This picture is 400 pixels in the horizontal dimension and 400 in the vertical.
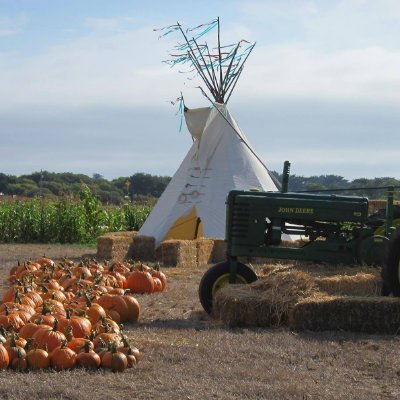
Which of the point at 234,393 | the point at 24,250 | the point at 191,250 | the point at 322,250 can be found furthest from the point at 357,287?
the point at 24,250

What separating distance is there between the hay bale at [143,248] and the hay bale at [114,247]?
0.31 ft

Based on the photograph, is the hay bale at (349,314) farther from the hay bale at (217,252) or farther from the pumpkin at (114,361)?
the hay bale at (217,252)

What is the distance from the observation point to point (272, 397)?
5.33 metres

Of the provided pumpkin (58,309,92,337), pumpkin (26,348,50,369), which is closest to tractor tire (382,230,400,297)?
pumpkin (58,309,92,337)

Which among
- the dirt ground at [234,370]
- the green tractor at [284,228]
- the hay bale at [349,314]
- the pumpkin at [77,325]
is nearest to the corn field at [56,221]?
the green tractor at [284,228]

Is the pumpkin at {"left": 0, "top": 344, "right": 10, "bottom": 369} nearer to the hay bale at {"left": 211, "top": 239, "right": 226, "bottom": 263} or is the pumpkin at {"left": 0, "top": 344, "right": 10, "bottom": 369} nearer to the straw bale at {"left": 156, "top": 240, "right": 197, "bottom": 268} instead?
the straw bale at {"left": 156, "top": 240, "right": 197, "bottom": 268}

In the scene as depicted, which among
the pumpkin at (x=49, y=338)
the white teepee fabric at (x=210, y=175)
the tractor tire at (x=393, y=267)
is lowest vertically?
the pumpkin at (x=49, y=338)

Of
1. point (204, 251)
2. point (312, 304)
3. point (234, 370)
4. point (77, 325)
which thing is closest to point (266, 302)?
point (312, 304)

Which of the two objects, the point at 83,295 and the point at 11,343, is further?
the point at 83,295

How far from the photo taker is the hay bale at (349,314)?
25.3 feet

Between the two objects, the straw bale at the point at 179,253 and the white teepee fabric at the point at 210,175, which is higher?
the white teepee fabric at the point at 210,175

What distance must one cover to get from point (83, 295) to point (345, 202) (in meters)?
3.06

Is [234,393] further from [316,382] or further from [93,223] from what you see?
[93,223]

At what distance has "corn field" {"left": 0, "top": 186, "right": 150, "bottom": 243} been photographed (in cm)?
2352
